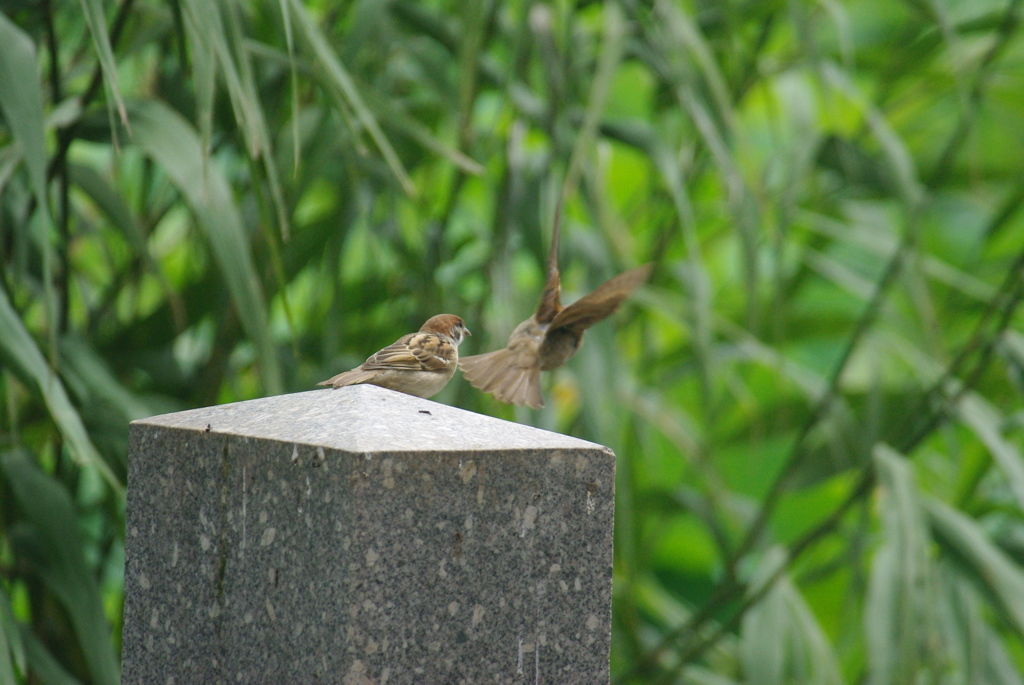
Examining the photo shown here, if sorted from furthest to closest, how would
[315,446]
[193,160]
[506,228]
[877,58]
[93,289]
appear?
[93,289], [877,58], [506,228], [193,160], [315,446]

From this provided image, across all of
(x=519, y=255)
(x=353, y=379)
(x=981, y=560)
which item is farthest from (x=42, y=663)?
(x=981, y=560)

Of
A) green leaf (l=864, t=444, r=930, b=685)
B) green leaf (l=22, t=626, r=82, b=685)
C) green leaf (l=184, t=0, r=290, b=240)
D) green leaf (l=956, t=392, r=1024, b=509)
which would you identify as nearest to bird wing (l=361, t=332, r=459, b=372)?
green leaf (l=184, t=0, r=290, b=240)

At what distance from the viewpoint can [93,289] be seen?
10.0 ft

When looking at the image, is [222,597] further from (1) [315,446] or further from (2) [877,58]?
(2) [877,58]

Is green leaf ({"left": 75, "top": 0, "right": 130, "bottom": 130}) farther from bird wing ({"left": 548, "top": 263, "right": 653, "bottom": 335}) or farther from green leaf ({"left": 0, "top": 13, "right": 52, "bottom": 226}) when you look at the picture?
bird wing ({"left": 548, "top": 263, "right": 653, "bottom": 335})

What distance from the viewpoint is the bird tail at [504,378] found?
1.44m

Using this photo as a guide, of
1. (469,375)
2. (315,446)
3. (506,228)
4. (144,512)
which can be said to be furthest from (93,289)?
(315,446)

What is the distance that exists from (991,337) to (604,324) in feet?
2.86

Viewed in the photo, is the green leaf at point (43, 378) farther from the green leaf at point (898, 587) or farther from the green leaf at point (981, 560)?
the green leaf at point (981, 560)

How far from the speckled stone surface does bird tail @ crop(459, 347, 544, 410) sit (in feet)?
1.66

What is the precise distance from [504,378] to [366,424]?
2.37 feet

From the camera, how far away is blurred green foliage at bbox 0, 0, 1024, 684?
4.98 feet

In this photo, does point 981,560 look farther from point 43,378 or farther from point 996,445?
point 43,378

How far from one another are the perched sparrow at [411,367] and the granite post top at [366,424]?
314mm
